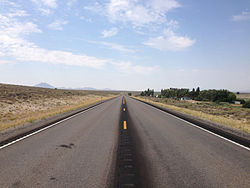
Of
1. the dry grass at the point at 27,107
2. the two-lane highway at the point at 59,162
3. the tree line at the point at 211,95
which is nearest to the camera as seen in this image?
the two-lane highway at the point at 59,162

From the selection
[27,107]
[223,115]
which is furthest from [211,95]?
[27,107]

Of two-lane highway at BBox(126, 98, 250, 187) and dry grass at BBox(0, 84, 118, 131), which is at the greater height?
two-lane highway at BBox(126, 98, 250, 187)

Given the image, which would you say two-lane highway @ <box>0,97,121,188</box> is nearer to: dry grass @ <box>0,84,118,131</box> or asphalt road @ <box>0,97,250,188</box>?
asphalt road @ <box>0,97,250,188</box>

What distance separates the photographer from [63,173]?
3.72 m

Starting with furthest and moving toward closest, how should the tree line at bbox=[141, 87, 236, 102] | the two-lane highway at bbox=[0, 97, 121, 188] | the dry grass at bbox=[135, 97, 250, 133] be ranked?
the tree line at bbox=[141, 87, 236, 102], the dry grass at bbox=[135, 97, 250, 133], the two-lane highway at bbox=[0, 97, 121, 188]

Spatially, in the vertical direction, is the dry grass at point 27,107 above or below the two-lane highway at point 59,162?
below

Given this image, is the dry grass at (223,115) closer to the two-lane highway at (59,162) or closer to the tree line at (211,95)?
the two-lane highway at (59,162)

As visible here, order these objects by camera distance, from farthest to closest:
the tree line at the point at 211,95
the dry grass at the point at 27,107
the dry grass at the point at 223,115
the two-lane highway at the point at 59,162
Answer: the tree line at the point at 211,95
the dry grass at the point at 27,107
the dry grass at the point at 223,115
the two-lane highway at the point at 59,162

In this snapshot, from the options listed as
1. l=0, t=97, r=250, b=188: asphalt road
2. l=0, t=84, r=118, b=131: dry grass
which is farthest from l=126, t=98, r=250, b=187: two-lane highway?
l=0, t=84, r=118, b=131: dry grass

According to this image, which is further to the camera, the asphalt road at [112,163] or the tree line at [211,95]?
the tree line at [211,95]

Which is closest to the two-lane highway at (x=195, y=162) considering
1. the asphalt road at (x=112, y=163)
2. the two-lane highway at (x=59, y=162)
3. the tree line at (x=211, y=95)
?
the asphalt road at (x=112, y=163)

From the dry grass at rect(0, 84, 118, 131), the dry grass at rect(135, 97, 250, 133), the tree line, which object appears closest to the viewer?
the dry grass at rect(135, 97, 250, 133)

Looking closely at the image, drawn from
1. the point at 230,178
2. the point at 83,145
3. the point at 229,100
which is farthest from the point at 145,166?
the point at 229,100

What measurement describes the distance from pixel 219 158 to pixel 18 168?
5.20 meters
